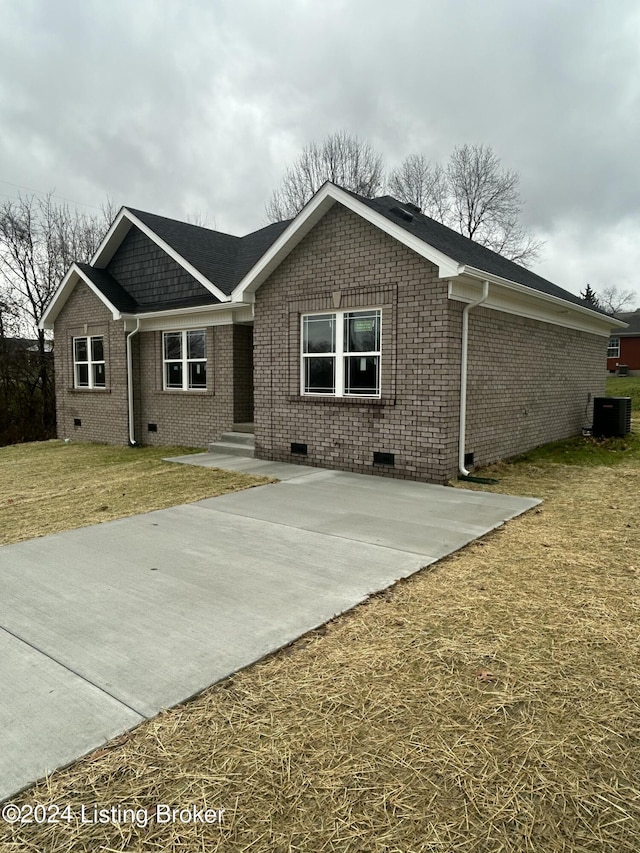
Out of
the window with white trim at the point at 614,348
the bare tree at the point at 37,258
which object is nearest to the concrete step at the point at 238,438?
the bare tree at the point at 37,258

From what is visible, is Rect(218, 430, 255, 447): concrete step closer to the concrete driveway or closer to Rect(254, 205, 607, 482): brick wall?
Rect(254, 205, 607, 482): brick wall

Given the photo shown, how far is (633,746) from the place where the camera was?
2416 millimetres

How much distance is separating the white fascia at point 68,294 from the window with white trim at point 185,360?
1.58 meters

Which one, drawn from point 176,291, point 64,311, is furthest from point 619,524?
point 64,311

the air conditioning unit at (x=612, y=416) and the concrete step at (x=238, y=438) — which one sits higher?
the air conditioning unit at (x=612, y=416)

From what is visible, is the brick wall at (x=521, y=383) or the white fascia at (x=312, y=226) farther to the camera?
the brick wall at (x=521, y=383)

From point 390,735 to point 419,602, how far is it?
61.8 inches

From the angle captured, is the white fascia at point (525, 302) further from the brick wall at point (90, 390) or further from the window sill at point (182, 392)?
the brick wall at point (90, 390)

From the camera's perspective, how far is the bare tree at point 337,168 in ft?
98.9

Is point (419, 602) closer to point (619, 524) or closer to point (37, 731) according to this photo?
point (37, 731)

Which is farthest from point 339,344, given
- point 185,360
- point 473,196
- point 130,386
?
point 473,196

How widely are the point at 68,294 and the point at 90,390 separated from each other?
2962 mm

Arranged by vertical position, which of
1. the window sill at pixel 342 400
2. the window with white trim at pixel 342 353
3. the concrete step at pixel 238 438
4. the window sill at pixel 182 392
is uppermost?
the window with white trim at pixel 342 353

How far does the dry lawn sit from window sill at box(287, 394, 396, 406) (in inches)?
210
